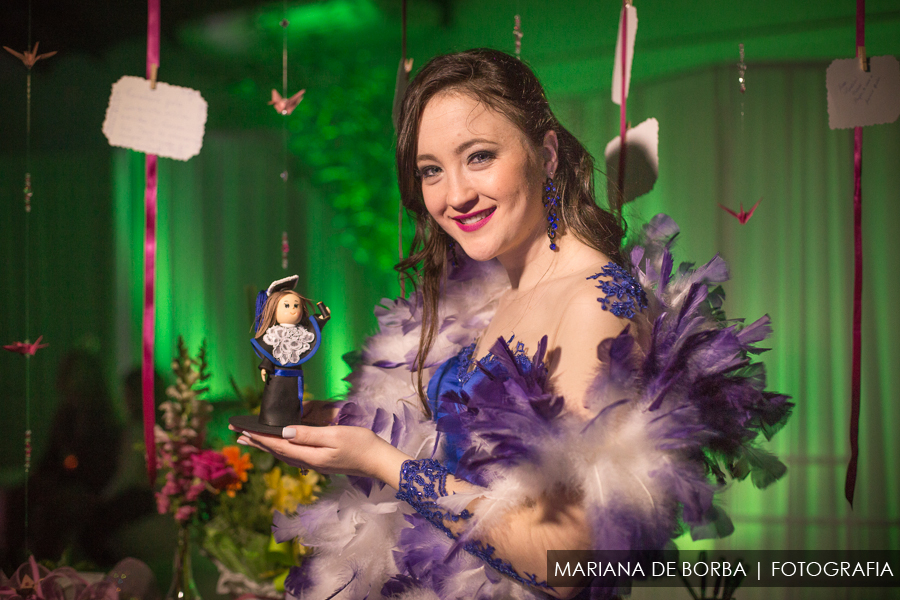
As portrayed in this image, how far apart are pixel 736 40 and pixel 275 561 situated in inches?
77.3

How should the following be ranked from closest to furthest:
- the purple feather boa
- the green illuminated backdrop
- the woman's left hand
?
the purple feather boa → the woman's left hand → the green illuminated backdrop

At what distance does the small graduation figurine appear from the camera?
1.03 meters

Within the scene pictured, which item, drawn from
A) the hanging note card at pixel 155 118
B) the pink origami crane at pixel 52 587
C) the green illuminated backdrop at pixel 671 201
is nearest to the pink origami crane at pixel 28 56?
the green illuminated backdrop at pixel 671 201

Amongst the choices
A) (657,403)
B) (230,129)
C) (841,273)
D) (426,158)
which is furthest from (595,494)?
(230,129)

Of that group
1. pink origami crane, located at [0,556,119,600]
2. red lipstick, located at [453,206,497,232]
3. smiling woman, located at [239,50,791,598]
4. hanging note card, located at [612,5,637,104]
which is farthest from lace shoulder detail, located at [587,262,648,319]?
pink origami crane, located at [0,556,119,600]

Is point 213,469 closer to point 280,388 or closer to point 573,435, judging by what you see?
point 280,388

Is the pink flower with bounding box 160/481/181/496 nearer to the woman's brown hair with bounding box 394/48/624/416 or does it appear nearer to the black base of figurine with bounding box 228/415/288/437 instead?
the black base of figurine with bounding box 228/415/288/437

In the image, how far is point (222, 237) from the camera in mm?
2055

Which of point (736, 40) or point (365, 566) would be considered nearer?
point (365, 566)

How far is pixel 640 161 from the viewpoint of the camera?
1523mm

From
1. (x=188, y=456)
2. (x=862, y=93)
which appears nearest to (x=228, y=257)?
(x=188, y=456)

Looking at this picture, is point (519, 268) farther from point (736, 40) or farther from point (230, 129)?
point (230, 129)

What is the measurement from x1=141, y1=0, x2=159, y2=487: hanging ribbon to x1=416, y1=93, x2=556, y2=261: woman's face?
0.89 m

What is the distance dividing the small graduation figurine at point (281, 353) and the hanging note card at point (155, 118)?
816mm
